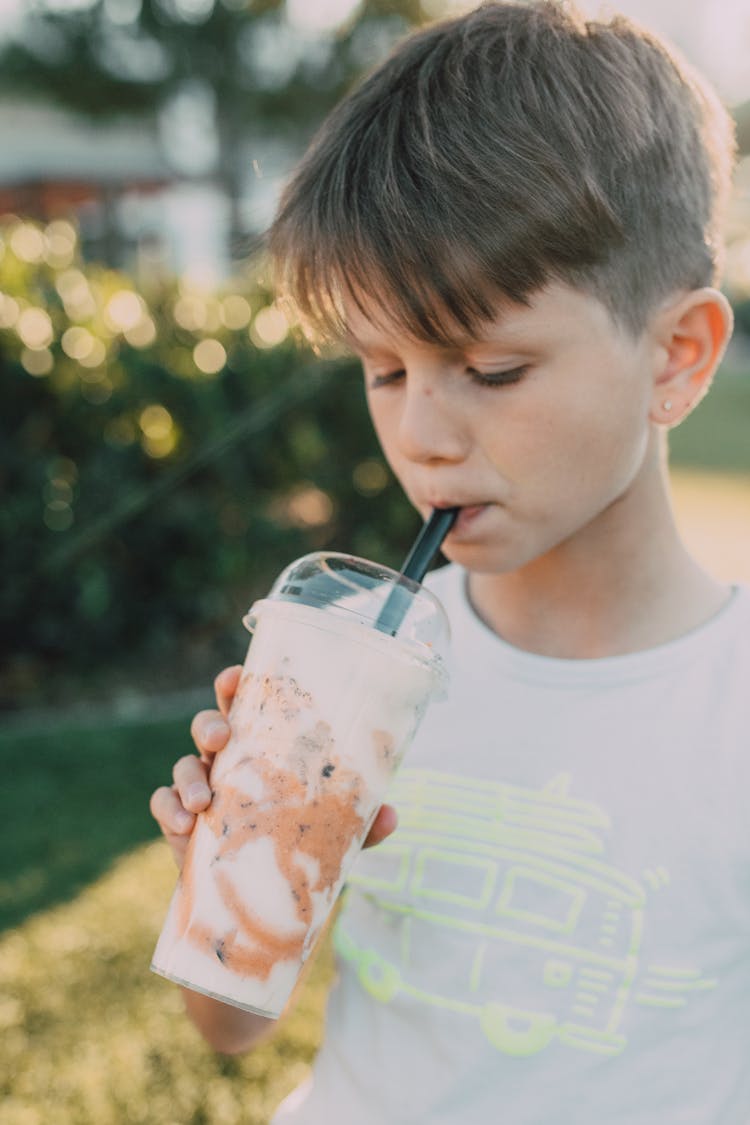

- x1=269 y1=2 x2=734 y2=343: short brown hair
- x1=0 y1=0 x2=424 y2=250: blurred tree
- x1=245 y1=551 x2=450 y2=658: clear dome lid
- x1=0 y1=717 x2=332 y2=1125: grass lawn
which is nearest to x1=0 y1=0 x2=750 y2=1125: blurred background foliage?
x1=0 y1=717 x2=332 y2=1125: grass lawn

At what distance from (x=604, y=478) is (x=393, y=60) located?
584 mm

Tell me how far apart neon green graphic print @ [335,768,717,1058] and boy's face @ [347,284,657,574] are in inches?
12.6

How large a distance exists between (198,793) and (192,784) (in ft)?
0.05

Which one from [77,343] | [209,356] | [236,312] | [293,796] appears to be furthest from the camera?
[236,312]

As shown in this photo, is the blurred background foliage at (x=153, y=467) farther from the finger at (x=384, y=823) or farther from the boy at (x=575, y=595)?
the finger at (x=384, y=823)

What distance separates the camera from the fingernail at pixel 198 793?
1188mm

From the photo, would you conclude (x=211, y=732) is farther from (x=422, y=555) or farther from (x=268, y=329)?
(x=268, y=329)

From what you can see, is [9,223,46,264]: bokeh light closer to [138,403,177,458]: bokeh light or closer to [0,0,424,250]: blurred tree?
[138,403,177,458]: bokeh light

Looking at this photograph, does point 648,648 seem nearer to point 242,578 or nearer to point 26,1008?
point 26,1008

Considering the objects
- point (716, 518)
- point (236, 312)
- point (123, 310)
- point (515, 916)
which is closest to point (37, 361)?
point (123, 310)

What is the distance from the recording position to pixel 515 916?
1.36 metres

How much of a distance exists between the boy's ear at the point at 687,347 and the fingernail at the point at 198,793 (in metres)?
0.68

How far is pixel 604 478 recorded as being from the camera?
1327mm

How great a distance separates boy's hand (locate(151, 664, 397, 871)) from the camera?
3.92 feet
